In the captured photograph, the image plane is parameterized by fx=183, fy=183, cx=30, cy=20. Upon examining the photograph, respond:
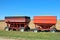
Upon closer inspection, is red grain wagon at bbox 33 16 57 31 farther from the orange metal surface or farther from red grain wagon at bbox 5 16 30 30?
red grain wagon at bbox 5 16 30 30

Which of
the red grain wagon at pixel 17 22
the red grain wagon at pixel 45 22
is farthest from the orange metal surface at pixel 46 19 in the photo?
the red grain wagon at pixel 17 22

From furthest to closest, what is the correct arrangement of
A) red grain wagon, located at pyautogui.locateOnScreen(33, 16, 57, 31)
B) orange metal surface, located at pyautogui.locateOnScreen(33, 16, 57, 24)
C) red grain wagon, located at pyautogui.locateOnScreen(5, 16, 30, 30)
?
red grain wagon, located at pyautogui.locateOnScreen(5, 16, 30, 30) < red grain wagon, located at pyautogui.locateOnScreen(33, 16, 57, 31) < orange metal surface, located at pyautogui.locateOnScreen(33, 16, 57, 24)

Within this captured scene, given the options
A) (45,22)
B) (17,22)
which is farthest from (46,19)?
(17,22)

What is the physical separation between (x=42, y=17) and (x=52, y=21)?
1.72 meters

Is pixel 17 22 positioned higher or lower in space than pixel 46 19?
lower

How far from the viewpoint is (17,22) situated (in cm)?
3131

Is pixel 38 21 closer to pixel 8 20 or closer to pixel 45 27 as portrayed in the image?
pixel 45 27

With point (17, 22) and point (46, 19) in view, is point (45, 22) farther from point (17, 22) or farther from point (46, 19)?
point (17, 22)

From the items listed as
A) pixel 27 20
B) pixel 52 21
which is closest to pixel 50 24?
pixel 52 21

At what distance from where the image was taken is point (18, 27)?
31.2 metres

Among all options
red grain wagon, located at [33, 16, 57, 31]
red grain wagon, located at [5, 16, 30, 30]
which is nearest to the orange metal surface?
red grain wagon, located at [33, 16, 57, 31]

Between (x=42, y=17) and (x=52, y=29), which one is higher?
(x=42, y=17)

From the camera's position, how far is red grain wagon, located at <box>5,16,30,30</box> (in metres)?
30.6

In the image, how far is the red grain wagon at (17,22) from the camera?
30.6m
